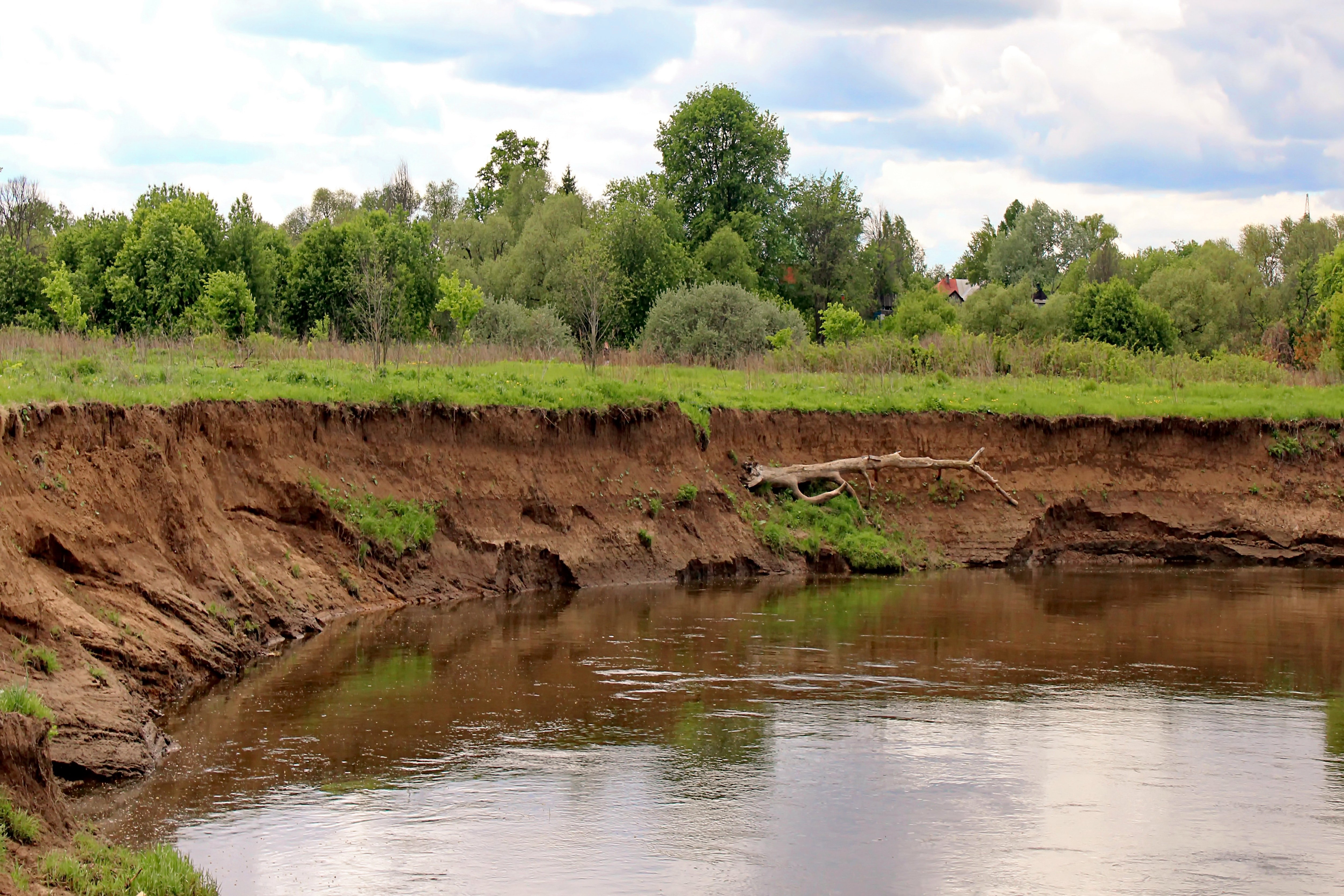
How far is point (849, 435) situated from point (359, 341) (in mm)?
13122

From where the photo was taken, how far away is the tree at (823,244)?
7600cm

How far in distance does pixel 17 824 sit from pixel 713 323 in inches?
1745

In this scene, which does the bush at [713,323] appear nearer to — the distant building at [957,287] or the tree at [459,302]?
the tree at [459,302]

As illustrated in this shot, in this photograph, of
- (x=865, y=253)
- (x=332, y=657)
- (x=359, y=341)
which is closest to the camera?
(x=332, y=657)

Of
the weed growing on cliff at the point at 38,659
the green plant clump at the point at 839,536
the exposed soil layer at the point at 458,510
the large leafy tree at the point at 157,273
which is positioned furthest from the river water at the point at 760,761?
the large leafy tree at the point at 157,273

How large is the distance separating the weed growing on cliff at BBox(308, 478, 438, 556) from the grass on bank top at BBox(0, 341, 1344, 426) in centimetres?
206

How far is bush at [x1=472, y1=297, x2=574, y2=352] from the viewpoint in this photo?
168 feet

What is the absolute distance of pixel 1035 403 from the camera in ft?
115

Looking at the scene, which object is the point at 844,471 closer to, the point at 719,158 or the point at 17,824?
the point at 17,824

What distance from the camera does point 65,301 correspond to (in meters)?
41.2

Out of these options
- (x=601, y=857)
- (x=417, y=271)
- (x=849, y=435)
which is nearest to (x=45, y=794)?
(x=601, y=857)

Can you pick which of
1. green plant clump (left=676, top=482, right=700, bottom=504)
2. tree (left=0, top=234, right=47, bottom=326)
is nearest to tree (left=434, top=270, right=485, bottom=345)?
tree (left=0, top=234, right=47, bottom=326)

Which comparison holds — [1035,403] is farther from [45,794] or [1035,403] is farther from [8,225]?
[8,225]

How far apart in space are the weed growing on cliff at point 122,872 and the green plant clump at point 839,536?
20433mm
